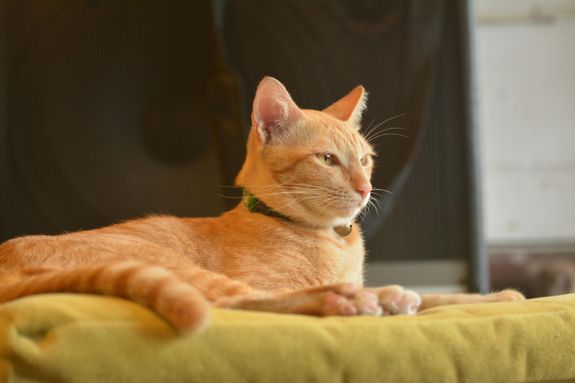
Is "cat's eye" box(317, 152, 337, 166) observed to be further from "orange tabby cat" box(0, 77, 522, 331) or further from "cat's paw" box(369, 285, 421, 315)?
"cat's paw" box(369, 285, 421, 315)

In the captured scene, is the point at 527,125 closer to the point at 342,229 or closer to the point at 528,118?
the point at 528,118

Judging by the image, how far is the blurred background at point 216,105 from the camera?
6.41 feet

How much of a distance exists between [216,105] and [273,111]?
57 centimetres

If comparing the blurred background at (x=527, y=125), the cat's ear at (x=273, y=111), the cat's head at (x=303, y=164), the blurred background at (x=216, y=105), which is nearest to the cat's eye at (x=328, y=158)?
the cat's head at (x=303, y=164)

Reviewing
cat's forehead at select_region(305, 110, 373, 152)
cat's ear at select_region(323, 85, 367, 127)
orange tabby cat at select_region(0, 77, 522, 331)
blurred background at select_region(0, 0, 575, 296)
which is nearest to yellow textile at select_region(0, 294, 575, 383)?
orange tabby cat at select_region(0, 77, 522, 331)

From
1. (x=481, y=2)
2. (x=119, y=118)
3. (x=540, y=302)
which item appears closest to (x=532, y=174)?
(x=481, y=2)

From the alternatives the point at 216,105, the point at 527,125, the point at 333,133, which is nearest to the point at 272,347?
the point at 333,133

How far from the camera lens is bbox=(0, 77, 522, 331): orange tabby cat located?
3.61 ft

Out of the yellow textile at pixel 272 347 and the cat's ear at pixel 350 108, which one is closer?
the yellow textile at pixel 272 347

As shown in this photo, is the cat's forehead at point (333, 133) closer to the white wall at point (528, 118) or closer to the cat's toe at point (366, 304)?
the cat's toe at point (366, 304)

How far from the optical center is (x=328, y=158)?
1428 millimetres

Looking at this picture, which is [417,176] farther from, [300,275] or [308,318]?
[308,318]

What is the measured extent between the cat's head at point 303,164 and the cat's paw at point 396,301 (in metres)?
0.41

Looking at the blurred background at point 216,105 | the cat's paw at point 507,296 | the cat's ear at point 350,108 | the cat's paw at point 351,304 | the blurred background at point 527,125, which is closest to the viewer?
the cat's paw at point 351,304
